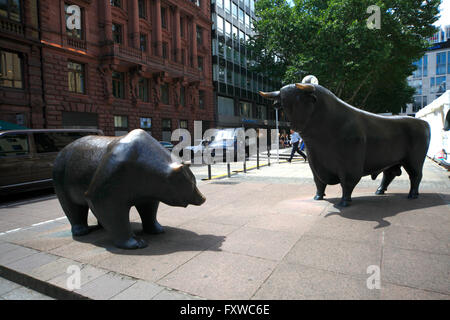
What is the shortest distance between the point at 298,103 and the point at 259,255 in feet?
8.27

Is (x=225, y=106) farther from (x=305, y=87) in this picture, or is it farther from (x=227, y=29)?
(x=305, y=87)

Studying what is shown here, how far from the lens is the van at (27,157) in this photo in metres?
7.61

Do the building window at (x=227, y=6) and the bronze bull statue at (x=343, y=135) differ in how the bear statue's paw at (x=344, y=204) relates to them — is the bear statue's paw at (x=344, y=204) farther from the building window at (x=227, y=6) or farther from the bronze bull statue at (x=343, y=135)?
the building window at (x=227, y=6)

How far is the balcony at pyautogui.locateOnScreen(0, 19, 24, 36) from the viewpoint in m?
16.1

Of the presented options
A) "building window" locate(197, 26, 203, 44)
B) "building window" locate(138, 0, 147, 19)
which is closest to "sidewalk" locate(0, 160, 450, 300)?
"building window" locate(138, 0, 147, 19)

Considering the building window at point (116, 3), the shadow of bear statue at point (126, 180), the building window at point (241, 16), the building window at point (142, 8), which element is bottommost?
the shadow of bear statue at point (126, 180)

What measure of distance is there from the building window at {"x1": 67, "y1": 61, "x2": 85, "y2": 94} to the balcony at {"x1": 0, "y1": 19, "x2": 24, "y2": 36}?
340 centimetres

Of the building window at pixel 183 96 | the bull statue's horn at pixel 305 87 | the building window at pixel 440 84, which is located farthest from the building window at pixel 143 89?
the building window at pixel 440 84

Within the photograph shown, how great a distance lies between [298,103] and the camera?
4.57 m

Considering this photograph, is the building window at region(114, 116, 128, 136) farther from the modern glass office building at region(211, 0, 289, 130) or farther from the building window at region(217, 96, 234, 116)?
the building window at region(217, 96, 234, 116)

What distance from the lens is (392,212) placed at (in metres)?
4.64

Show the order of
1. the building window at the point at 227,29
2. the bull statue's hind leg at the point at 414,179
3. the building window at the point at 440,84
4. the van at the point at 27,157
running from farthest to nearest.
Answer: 1. the building window at the point at 440,84
2. the building window at the point at 227,29
3. the van at the point at 27,157
4. the bull statue's hind leg at the point at 414,179

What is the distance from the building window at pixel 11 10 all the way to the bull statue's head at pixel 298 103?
18876 mm

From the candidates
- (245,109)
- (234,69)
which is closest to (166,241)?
(234,69)
